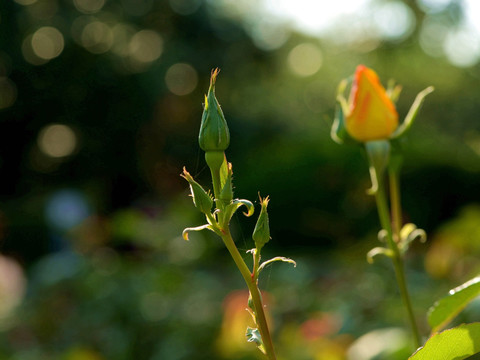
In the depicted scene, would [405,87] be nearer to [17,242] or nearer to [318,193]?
[318,193]

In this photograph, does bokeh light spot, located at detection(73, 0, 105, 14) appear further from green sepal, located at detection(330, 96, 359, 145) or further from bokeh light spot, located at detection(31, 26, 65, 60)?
green sepal, located at detection(330, 96, 359, 145)

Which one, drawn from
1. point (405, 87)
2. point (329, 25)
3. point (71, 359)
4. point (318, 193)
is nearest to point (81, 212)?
point (318, 193)

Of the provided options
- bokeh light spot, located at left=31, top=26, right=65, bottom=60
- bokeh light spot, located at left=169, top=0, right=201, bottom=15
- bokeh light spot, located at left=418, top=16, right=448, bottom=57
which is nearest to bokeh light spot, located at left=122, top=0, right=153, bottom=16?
bokeh light spot, located at left=169, top=0, right=201, bottom=15

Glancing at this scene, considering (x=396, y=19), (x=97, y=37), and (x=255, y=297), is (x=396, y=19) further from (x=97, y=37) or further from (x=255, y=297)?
(x=255, y=297)

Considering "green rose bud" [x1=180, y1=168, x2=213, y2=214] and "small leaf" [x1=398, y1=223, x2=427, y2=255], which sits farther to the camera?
"small leaf" [x1=398, y1=223, x2=427, y2=255]

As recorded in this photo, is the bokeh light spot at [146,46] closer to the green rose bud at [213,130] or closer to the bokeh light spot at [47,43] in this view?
the bokeh light spot at [47,43]
